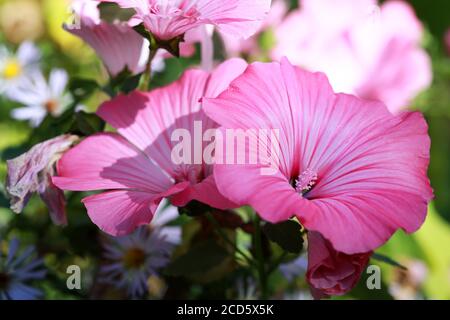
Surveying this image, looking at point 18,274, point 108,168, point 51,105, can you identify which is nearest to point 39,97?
point 51,105

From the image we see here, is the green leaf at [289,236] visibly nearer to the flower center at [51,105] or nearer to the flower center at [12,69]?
the flower center at [51,105]

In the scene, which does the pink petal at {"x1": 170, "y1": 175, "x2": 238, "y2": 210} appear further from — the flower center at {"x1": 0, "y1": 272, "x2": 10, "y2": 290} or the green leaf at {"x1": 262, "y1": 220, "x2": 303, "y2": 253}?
the flower center at {"x1": 0, "y1": 272, "x2": 10, "y2": 290}

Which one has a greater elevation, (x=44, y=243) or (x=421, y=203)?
(x=421, y=203)

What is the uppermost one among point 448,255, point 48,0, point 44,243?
point 48,0

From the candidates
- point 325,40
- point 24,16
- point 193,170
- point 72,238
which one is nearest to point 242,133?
point 193,170

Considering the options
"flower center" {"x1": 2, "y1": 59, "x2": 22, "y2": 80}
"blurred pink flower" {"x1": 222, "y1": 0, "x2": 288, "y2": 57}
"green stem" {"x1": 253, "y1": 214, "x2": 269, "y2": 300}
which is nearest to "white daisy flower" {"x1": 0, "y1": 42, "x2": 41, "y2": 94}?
"flower center" {"x1": 2, "y1": 59, "x2": 22, "y2": 80}
